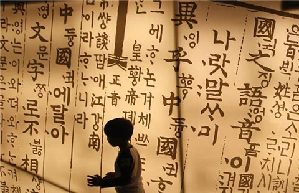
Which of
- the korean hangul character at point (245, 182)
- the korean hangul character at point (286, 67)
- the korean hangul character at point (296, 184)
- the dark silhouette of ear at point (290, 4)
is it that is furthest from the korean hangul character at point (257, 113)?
the dark silhouette of ear at point (290, 4)

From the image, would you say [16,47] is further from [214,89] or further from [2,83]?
[214,89]

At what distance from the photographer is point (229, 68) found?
340 centimetres

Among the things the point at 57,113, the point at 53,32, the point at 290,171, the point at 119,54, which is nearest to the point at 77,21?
the point at 53,32

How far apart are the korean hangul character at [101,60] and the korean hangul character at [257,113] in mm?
1323

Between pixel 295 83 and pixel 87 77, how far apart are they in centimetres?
178

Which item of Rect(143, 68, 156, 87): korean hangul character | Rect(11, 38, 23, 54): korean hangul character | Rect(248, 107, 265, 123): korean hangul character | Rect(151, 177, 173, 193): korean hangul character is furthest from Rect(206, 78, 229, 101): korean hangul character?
Rect(11, 38, 23, 54): korean hangul character

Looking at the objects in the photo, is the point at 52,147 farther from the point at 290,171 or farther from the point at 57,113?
the point at 290,171

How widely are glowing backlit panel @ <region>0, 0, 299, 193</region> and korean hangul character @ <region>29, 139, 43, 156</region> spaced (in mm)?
11

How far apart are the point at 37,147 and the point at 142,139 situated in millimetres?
1023

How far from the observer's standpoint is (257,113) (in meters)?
3.44

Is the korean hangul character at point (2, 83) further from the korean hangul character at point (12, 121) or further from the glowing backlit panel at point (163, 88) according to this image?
the korean hangul character at point (12, 121)

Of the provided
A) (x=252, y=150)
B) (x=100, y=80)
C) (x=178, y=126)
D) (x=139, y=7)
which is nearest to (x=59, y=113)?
(x=100, y=80)

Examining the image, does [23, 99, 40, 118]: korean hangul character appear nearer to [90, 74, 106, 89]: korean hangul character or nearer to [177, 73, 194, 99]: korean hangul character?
[90, 74, 106, 89]: korean hangul character

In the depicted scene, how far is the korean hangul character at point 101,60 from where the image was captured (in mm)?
3562
